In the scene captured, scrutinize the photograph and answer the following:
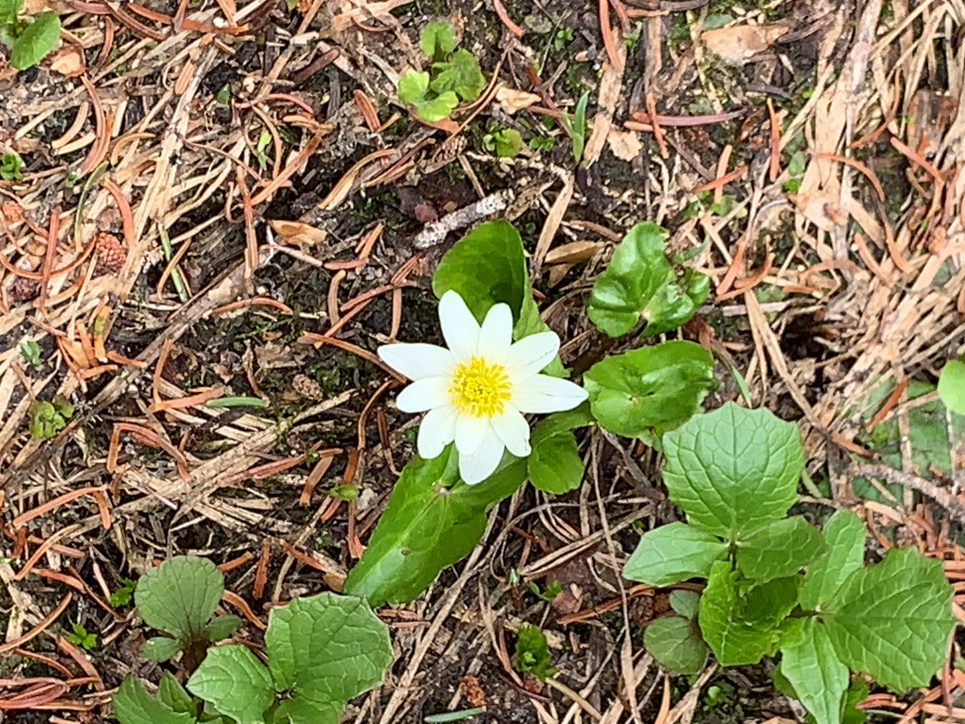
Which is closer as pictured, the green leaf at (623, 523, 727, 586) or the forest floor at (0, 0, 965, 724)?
the green leaf at (623, 523, 727, 586)

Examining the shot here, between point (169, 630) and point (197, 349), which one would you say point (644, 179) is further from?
point (169, 630)

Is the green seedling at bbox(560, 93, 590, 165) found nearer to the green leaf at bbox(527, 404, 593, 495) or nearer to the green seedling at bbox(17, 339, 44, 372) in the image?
the green leaf at bbox(527, 404, 593, 495)

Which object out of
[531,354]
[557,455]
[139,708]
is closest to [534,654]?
[557,455]

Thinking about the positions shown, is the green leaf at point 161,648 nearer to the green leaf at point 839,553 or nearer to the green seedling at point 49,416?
the green seedling at point 49,416

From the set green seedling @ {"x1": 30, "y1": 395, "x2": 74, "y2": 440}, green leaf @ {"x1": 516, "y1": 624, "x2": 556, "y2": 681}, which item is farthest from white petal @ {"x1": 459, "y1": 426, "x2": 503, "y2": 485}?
green seedling @ {"x1": 30, "y1": 395, "x2": 74, "y2": 440}

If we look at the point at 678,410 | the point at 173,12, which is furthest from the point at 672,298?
the point at 173,12
